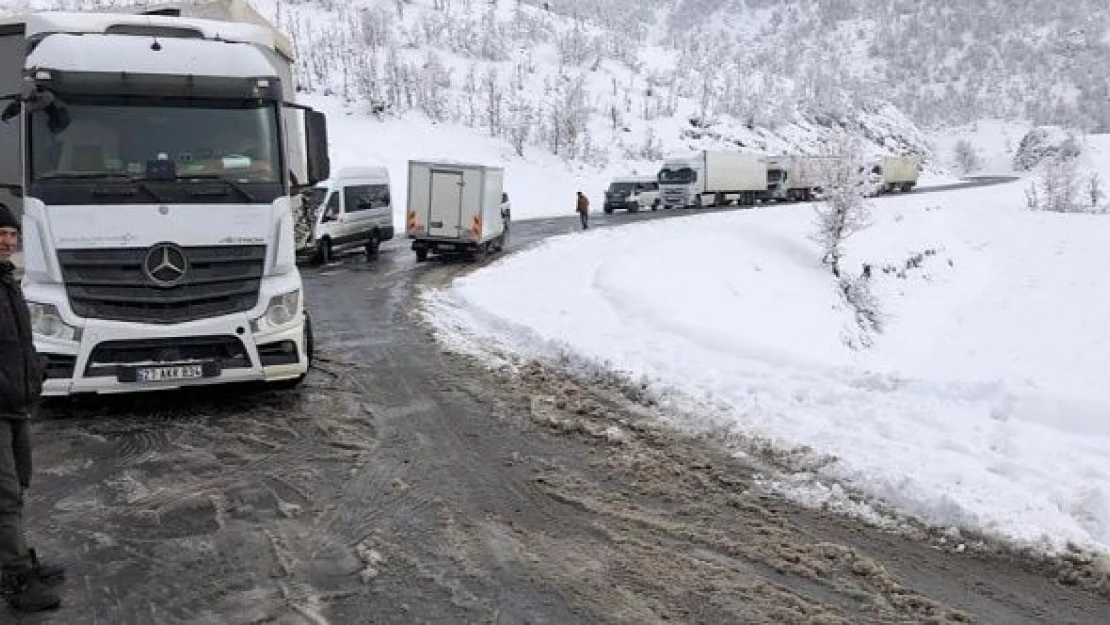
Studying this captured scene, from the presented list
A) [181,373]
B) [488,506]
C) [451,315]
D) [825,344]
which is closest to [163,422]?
[181,373]

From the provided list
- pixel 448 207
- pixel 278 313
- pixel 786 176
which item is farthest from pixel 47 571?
pixel 786 176

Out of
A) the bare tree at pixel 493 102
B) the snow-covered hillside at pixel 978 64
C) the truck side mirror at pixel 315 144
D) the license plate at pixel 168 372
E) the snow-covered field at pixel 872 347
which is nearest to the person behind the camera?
the snow-covered field at pixel 872 347

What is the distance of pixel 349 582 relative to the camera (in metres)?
4.50

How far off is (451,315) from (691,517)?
29.4 ft

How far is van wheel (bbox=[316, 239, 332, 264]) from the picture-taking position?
2153 centimetres

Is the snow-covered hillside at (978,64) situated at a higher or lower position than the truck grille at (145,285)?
higher

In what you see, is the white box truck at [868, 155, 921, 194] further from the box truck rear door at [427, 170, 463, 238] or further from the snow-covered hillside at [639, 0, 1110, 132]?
the box truck rear door at [427, 170, 463, 238]

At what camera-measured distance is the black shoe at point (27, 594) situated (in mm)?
4078

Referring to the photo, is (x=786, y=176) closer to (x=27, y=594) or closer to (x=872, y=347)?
(x=872, y=347)

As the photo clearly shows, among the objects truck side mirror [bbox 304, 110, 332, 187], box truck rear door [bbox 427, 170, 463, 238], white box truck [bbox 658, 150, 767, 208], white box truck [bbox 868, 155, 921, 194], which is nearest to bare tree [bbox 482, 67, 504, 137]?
white box truck [bbox 658, 150, 767, 208]

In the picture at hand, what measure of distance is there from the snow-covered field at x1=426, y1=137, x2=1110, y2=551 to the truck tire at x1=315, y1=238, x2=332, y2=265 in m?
4.32

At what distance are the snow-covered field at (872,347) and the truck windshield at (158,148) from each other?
4.33 meters

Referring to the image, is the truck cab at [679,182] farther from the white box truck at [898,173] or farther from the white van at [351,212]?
the white van at [351,212]

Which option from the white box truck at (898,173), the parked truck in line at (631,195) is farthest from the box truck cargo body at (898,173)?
the parked truck in line at (631,195)
